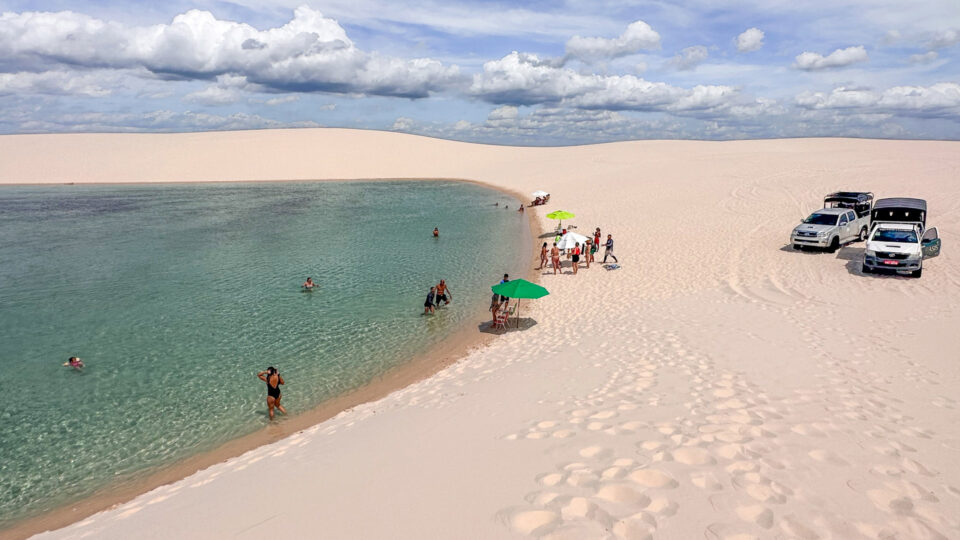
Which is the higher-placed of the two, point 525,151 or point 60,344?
point 525,151

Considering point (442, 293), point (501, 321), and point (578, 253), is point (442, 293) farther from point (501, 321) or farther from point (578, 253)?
point (578, 253)

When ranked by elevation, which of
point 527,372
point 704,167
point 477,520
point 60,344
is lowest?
point 60,344

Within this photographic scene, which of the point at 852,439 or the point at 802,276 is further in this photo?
the point at 802,276

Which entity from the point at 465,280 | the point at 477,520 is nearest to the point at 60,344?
the point at 465,280

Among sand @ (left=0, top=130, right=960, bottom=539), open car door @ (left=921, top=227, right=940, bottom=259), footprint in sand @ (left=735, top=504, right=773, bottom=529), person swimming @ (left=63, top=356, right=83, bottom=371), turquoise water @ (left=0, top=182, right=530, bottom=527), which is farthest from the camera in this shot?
open car door @ (left=921, top=227, right=940, bottom=259)

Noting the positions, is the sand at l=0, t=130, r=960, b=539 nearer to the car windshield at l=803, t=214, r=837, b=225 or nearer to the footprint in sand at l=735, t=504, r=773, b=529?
the footprint in sand at l=735, t=504, r=773, b=529

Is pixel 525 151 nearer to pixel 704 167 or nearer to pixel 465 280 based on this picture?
pixel 704 167

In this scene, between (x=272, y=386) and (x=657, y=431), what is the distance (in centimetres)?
925

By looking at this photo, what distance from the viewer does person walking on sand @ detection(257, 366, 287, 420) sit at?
39.5ft

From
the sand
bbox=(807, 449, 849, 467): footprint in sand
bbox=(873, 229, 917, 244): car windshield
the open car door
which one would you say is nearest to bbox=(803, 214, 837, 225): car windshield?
the sand

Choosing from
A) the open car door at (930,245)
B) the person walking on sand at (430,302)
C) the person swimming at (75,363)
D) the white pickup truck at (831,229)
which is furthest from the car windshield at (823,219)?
the person swimming at (75,363)

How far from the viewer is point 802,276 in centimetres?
2023

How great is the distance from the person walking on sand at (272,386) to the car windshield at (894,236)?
954 inches

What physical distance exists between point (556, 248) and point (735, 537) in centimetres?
1970
